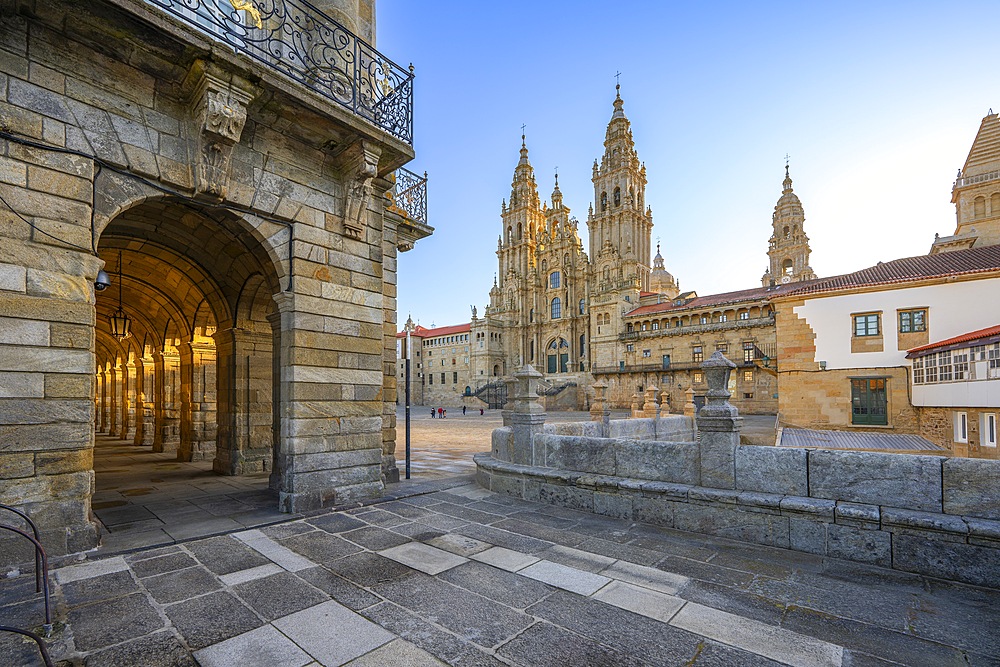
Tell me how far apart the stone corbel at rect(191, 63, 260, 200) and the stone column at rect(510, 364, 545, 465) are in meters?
5.13

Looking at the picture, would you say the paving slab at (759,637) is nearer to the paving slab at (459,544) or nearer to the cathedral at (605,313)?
the paving slab at (459,544)

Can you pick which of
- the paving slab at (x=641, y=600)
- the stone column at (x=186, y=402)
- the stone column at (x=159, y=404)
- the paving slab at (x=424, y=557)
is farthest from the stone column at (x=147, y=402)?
the paving slab at (x=641, y=600)

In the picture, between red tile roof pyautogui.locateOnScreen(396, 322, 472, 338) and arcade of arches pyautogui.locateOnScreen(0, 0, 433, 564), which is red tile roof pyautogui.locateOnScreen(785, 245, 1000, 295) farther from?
red tile roof pyautogui.locateOnScreen(396, 322, 472, 338)

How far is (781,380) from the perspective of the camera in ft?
73.5

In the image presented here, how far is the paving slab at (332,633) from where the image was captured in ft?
9.71

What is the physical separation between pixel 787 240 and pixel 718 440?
73.7 metres

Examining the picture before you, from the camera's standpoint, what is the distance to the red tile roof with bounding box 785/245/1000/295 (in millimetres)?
18969

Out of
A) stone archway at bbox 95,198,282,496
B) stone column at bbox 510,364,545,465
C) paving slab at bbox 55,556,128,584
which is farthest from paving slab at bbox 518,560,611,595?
stone archway at bbox 95,198,282,496

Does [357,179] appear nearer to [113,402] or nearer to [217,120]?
[217,120]

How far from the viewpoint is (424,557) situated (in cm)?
462

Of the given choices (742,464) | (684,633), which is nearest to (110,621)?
(684,633)

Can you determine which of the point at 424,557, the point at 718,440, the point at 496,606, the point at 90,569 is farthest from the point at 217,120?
the point at 718,440

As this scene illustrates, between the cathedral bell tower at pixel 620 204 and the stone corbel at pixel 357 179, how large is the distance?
54.7 metres

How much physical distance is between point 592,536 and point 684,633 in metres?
2.17
